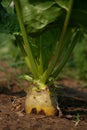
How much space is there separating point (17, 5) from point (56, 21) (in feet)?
0.88

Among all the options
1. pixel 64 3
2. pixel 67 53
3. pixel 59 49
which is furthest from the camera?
pixel 67 53

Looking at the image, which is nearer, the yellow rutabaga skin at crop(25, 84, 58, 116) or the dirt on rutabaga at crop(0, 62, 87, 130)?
the dirt on rutabaga at crop(0, 62, 87, 130)

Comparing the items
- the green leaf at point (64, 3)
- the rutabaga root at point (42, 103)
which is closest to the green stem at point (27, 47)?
the rutabaga root at point (42, 103)

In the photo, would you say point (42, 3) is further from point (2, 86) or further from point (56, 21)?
point (2, 86)

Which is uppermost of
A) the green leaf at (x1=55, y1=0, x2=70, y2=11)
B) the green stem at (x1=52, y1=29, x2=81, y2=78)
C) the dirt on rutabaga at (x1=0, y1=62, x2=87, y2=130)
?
the green leaf at (x1=55, y1=0, x2=70, y2=11)

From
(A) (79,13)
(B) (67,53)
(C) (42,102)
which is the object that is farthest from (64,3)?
(C) (42,102)

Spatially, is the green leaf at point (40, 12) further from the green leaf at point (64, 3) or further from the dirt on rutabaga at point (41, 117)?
the dirt on rutabaga at point (41, 117)

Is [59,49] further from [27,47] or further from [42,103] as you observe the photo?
[42,103]

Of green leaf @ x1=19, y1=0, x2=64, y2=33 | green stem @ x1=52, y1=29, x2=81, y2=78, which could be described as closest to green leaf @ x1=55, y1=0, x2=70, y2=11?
green leaf @ x1=19, y1=0, x2=64, y2=33

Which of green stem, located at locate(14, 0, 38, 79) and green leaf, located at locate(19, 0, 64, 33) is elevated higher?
green leaf, located at locate(19, 0, 64, 33)

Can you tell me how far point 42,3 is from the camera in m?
2.83

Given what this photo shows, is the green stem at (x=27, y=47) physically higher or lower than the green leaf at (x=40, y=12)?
lower

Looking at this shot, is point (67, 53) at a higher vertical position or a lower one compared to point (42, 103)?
higher

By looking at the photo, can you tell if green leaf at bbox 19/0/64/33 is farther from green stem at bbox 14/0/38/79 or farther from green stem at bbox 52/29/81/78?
green stem at bbox 52/29/81/78
